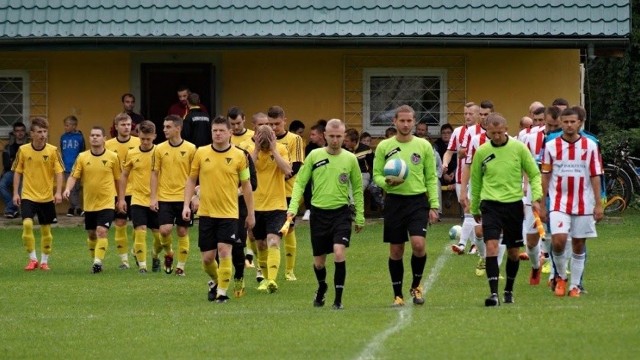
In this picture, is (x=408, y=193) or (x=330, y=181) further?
(x=330, y=181)

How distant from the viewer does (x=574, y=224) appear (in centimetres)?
1575

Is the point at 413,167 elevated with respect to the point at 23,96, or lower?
lower

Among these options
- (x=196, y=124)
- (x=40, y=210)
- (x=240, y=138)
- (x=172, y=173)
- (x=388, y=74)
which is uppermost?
(x=388, y=74)

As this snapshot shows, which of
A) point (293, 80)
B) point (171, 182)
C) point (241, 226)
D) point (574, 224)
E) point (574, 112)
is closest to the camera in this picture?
point (574, 112)

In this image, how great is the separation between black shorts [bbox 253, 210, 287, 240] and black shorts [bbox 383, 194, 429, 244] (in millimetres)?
2496

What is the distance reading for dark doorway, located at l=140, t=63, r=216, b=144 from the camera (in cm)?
2911

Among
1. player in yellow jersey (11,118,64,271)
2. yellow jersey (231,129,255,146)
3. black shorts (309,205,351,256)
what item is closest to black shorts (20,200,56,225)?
player in yellow jersey (11,118,64,271)

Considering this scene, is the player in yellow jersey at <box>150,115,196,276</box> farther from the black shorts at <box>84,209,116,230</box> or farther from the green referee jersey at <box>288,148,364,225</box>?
the green referee jersey at <box>288,148,364,225</box>

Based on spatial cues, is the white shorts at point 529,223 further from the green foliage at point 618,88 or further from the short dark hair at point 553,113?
the green foliage at point 618,88

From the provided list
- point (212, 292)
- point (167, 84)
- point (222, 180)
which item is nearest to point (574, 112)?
point (222, 180)

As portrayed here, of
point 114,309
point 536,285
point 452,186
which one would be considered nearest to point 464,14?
point 452,186

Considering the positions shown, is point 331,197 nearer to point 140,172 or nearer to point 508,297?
point 508,297

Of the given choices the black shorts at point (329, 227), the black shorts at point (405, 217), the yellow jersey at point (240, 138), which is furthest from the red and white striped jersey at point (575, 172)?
the yellow jersey at point (240, 138)

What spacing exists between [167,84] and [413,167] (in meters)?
14.8
